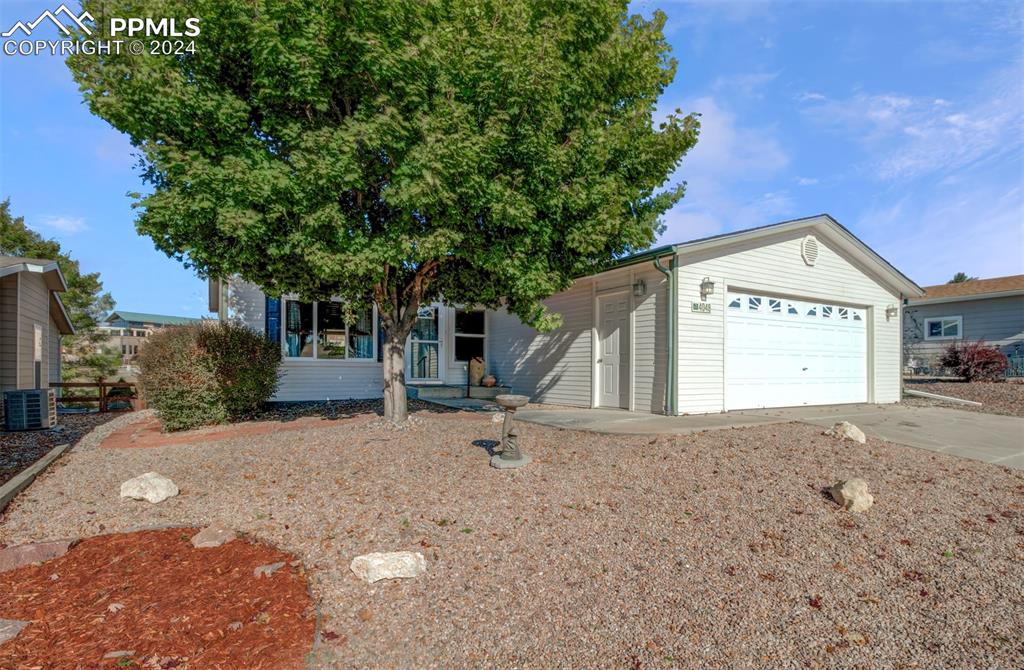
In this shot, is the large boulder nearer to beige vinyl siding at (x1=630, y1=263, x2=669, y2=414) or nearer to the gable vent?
beige vinyl siding at (x1=630, y1=263, x2=669, y2=414)

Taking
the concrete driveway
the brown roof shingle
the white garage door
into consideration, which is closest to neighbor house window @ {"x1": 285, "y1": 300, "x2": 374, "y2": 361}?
the concrete driveway

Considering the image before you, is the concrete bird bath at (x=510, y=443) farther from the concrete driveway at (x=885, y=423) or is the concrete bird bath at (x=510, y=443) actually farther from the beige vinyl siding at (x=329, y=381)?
the beige vinyl siding at (x=329, y=381)

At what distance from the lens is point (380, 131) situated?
5.25 meters

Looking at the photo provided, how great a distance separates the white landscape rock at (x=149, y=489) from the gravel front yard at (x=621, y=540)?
0.44 ft

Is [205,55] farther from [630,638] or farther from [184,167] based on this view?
[630,638]

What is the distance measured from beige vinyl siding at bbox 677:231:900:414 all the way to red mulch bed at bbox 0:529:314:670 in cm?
706

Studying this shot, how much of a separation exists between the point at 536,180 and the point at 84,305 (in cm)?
2633

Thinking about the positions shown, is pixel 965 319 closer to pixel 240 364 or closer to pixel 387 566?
pixel 387 566

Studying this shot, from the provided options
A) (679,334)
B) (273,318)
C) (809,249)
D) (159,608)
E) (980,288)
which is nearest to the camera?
(159,608)

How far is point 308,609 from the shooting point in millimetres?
2793

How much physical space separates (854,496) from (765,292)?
6.70 metres

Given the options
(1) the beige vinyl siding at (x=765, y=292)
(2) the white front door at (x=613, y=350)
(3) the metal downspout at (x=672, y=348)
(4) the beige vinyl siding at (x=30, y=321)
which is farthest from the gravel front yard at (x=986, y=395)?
(4) the beige vinyl siding at (x=30, y=321)

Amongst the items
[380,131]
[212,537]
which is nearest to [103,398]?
[212,537]

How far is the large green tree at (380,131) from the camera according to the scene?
206 inches
